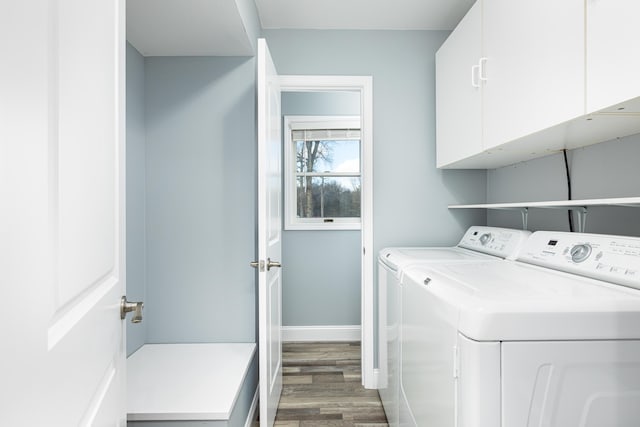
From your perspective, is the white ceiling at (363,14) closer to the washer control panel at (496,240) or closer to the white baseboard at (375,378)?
the washer control panel at (496,240)

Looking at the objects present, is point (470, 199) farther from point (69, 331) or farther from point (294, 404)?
point (69, 331)

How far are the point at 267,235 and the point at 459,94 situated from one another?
123 cm

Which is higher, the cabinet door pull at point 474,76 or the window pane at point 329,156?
the cabinet door pull at point 474,76

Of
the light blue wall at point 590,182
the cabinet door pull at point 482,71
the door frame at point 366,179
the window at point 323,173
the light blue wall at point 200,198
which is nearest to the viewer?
the light blue wall at point 590,182

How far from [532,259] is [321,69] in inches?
67.5

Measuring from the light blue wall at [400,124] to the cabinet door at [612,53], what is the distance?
152cm

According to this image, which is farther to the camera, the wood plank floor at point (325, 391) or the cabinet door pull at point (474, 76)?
the wood plank floor at point (325, 391)

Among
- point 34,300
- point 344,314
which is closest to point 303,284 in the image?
point 344,314

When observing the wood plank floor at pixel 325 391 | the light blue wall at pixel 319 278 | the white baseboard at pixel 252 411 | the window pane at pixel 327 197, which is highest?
the window pane at pixel 327 197

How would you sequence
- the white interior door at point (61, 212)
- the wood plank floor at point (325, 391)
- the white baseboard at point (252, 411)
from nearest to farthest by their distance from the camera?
the white interior door at point (61, 212)
the white baseboard at point (252, 411)
the wood plank floor at point (325, 391)

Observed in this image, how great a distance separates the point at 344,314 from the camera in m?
3.48

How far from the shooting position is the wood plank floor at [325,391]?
2.18 metres

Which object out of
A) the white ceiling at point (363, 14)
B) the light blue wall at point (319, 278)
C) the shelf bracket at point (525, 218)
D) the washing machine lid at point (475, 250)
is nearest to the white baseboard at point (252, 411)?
the washing machine lid at point (475, 250)

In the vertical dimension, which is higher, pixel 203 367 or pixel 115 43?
pixel 115 43
